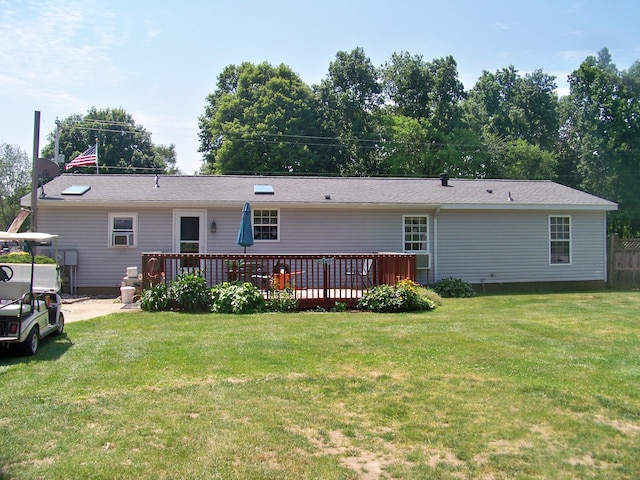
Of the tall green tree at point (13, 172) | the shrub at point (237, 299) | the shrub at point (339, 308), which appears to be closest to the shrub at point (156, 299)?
the shrub at point (237, 299)

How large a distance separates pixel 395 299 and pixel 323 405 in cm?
607

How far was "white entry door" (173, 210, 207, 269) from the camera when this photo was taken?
530 inches

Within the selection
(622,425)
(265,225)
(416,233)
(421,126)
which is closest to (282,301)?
(265,225)

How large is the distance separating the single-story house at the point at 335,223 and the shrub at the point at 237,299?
3.53 metres

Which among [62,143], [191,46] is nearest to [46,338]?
[191,46]

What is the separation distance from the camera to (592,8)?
10.1 meters

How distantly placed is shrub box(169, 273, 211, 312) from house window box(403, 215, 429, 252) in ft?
21.2

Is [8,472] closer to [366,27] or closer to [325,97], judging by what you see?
[366,27]

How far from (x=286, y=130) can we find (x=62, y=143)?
18.0 meters

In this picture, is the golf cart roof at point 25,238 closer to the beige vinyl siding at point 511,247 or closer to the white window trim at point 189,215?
the white window trim at point 189,215

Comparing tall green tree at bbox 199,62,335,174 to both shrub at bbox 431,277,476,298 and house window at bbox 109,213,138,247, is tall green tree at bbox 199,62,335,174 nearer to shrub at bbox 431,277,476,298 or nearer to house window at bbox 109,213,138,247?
house window at bbox 109,213,138,247

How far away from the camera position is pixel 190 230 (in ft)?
44.5

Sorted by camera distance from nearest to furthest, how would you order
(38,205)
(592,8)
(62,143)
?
(592,8) → (38,205) → (62,143)

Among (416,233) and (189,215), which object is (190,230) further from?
(416,233)
